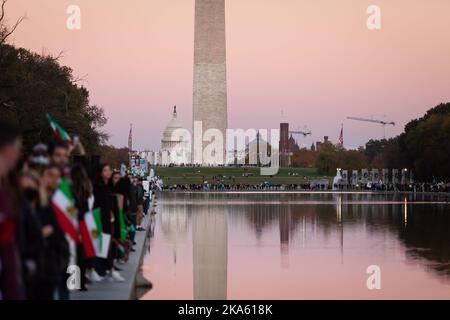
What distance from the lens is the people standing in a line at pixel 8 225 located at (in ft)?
19.9

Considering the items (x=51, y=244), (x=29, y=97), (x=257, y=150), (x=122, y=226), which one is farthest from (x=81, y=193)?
(x=257, y=150)

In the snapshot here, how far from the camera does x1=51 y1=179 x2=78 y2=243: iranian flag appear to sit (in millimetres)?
8836

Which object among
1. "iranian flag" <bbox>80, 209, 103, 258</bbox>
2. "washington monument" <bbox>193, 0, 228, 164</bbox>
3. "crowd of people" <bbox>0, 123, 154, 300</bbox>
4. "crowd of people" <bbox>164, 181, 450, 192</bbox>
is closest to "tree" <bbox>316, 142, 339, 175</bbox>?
"crowd of people" <bbox>164, 181, 450, 192</bbox>

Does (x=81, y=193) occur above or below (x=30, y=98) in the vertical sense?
below

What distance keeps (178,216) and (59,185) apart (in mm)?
29409

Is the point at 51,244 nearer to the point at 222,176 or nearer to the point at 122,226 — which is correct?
the point at 122,226

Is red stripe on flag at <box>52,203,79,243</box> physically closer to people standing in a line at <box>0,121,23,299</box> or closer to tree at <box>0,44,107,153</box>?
people standing in a line at <box>0,121,23,299</box>

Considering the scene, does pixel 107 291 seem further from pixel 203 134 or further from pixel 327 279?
pixel 203 134

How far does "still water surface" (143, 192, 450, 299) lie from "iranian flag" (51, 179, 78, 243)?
4775 millimetres

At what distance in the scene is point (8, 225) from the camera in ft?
20.0

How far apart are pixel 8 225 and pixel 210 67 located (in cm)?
9854

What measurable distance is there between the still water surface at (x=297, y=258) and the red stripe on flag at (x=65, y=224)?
4618 mm


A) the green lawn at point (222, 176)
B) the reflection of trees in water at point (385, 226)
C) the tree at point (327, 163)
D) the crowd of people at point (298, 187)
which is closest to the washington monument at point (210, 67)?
the green lawn at point (222, 176)

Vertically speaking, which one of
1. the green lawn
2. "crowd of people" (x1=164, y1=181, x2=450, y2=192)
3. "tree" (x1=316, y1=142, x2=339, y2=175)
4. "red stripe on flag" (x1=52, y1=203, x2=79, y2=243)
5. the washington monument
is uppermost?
the washington monument
